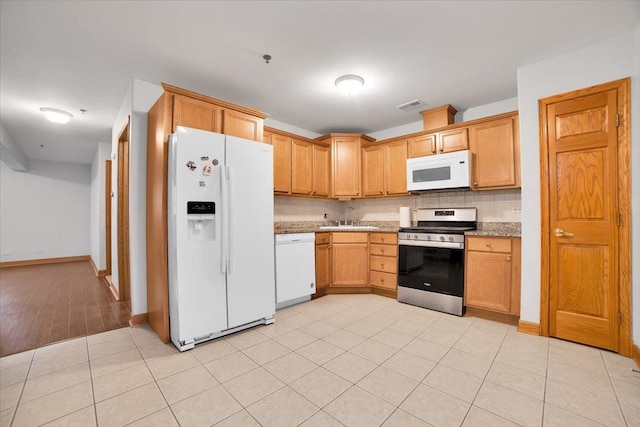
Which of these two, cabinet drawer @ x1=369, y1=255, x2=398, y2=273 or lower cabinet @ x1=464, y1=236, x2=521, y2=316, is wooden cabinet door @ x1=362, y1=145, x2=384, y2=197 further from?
lower cabinet @ x1=464, y1=236, x2=521, y2=316

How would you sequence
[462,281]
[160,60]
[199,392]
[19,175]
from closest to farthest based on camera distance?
[199,392] → [160,60] → [462,281] → [19,175]

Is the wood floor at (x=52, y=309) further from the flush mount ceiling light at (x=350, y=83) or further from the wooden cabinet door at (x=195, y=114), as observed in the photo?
the flush mount ceiling light at (x=350, y=83)

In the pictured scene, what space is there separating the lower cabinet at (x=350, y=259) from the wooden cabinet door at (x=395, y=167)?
85 centimetres

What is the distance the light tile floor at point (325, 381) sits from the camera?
153 centimetres

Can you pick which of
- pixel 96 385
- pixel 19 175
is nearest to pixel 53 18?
pixel 96 385

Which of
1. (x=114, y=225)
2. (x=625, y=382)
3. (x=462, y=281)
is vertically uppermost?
(x=114, y=225)

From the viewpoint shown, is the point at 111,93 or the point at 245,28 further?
the point at 111,93

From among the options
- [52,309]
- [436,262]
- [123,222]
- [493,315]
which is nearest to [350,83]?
[436,262]

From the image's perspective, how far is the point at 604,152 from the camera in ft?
7.55

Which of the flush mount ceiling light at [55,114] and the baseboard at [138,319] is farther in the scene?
the flush mount ceiling light at [55,114]

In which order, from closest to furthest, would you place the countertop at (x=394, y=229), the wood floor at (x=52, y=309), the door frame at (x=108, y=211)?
the wood floor at (x=52, y=309)
the countertop at (x=394, y=229)
the door frame at (x=108, y=211)

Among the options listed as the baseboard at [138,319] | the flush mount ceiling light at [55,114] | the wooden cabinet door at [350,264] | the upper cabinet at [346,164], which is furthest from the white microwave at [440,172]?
the flush mount ceiling light at [55,114]

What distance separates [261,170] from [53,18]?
1.87 meters

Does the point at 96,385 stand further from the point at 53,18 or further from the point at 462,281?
the point at 462,281
